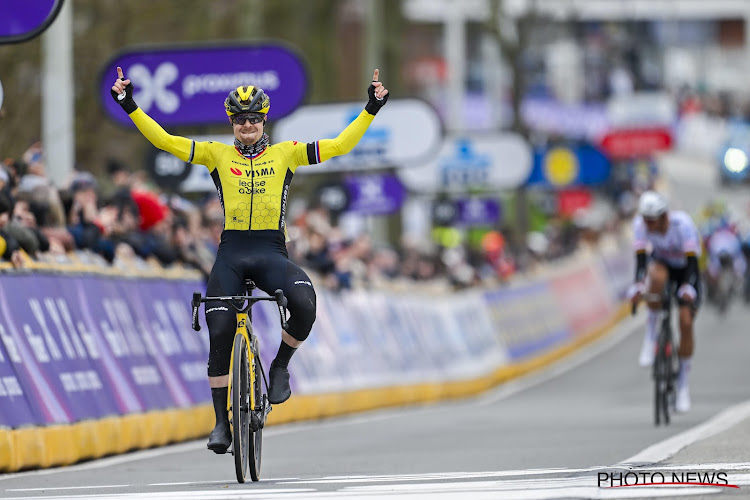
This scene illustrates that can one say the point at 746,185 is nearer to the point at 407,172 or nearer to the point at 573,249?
the point at 573,249

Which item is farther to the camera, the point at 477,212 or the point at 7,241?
the point at 477,212

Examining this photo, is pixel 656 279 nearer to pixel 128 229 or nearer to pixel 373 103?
pixel 128 229

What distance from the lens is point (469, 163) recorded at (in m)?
37.4

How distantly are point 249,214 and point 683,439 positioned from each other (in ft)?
11.9

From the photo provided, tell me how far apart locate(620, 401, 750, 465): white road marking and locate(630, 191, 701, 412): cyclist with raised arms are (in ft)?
2.67

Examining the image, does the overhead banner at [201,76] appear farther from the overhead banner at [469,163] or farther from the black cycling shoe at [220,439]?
the overhead banner at [469,163]

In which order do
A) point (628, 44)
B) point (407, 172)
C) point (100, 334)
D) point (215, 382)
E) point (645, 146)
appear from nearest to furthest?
point (215, 382)
point (100, 334)
point (407, 172)
point (645, 146)
point (628, 44)

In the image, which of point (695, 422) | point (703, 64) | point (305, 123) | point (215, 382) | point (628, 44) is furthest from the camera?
point (703, 64)

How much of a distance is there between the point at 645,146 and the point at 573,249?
21495 millimetres

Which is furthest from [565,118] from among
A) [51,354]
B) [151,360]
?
[51,354]

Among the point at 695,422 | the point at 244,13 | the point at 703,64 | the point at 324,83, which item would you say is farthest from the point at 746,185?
the point at 695,422

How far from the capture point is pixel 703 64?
105000 millimetres

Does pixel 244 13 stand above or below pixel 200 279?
above

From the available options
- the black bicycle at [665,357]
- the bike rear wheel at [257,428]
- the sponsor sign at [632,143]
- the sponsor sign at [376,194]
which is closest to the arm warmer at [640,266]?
the black bicycle at [665,357]
